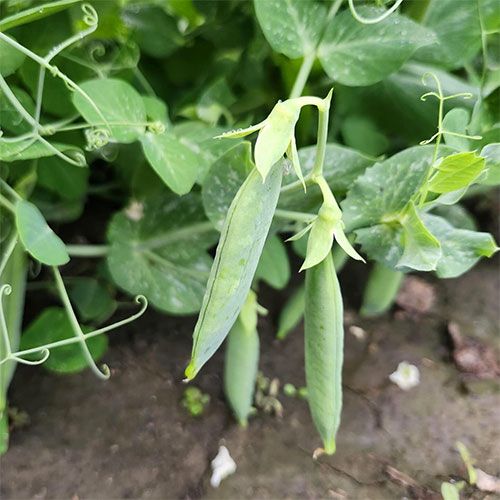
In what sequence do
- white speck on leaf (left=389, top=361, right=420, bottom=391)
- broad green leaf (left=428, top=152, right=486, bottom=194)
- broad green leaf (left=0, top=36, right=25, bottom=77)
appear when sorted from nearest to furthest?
broad green leaf (left=428, top=152, right=486, bottom=194) < broad green leaf (left=0, top=36, right=25, bottom=77) < white speck on leaf (left=389, top=361, right=420, bottom=391)

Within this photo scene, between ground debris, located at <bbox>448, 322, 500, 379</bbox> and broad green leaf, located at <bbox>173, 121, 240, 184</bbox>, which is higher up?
broad green leaf, located at <bbox>173, 121, 240, 184</bbox>

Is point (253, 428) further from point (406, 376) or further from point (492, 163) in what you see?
point (492, 163)

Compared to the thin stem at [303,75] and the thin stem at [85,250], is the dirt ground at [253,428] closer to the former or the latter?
the thin stem at [85,250]

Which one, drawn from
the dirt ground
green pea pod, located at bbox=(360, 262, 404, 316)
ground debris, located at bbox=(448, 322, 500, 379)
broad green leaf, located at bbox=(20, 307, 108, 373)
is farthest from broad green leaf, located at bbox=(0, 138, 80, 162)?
ground debris, located at bbox=(448, 322, 500, 379)

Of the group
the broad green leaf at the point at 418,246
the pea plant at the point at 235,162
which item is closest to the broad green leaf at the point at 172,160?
the pea plant at the point at 235,162

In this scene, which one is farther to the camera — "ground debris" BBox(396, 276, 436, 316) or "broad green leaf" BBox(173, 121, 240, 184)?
"ground debris" BBox(396, 276, 436, 316)

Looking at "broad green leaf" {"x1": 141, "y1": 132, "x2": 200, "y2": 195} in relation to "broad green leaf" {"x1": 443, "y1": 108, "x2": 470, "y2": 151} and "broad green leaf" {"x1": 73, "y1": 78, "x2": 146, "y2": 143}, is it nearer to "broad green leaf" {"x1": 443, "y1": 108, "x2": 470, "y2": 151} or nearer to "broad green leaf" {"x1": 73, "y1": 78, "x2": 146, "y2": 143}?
"broad green leaf" {"x1": 73, "y1": 78, "x2": 146, "y2": 143}
